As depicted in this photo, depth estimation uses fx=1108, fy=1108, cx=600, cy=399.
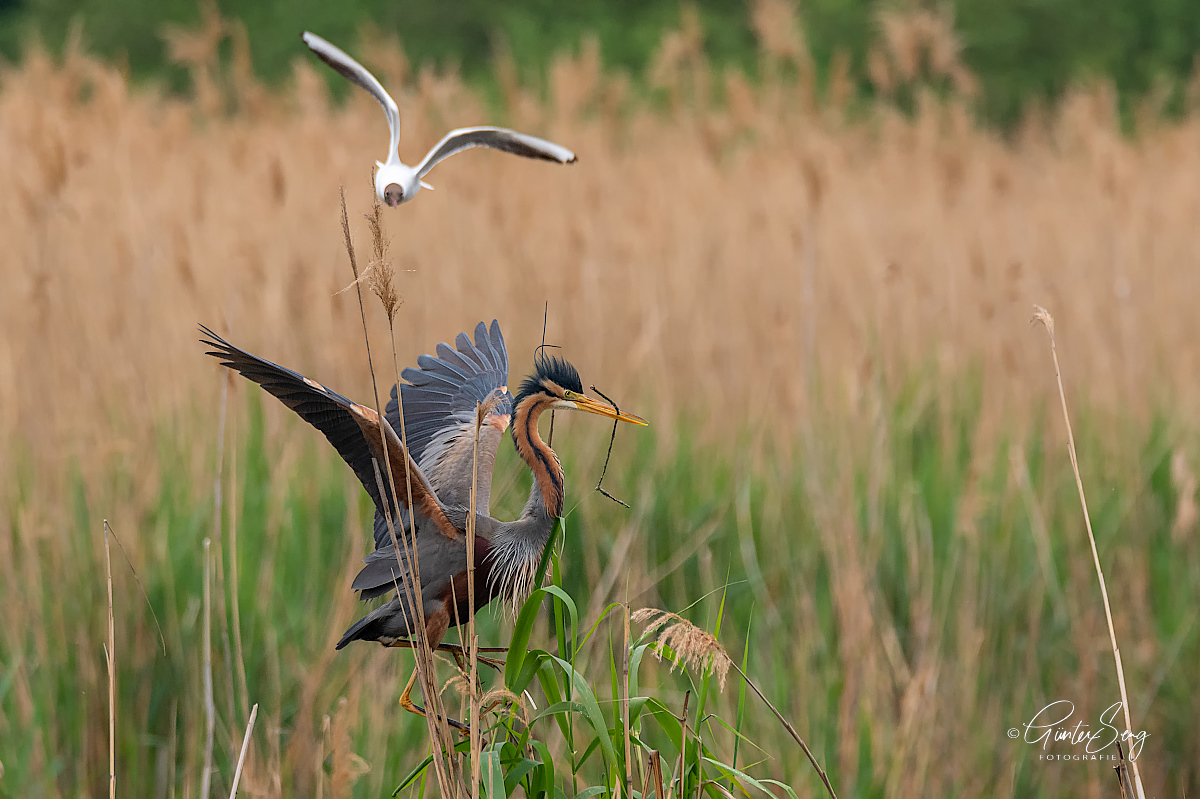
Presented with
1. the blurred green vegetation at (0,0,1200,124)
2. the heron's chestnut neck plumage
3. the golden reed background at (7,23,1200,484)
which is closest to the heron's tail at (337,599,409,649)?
the heron's chestnut neck plumage

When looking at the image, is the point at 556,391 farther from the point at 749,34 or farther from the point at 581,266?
the point at 749,34

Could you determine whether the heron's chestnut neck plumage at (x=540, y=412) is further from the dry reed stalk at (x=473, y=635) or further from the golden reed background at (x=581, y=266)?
the golden reed background at (x=581, y=266)

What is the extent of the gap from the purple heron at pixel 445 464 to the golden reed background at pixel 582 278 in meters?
0.63

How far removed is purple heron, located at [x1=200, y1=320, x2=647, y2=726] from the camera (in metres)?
0.94

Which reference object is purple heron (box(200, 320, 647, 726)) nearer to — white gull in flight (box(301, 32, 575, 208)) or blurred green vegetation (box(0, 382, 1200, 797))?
white gull in flight (box(301, 32, 575, 208))

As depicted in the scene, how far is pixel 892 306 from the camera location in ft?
12.1

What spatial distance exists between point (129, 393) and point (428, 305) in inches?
31.3

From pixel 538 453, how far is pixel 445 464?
1.00ft

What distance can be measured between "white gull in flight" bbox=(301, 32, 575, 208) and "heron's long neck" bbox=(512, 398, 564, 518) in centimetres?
21

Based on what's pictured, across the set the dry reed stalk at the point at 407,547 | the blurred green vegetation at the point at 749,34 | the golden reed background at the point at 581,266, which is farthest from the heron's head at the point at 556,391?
the blurred green vegetation at the point at 749,34

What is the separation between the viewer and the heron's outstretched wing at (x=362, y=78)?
2.77 ft

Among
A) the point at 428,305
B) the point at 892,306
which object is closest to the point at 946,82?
the point at 892,306

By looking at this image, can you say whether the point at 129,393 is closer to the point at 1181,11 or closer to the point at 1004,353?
the point at 1004,353

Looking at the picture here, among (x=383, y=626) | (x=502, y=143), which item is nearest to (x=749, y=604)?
(x=383, y=626)
